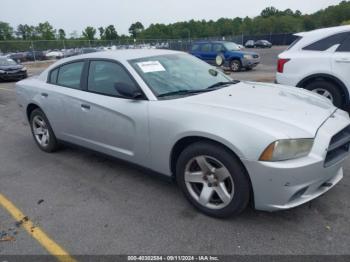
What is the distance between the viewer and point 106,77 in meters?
3.86

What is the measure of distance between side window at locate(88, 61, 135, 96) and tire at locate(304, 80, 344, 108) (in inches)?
159

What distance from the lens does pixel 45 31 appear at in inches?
3172

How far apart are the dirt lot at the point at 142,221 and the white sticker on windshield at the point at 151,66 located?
52.6 inches

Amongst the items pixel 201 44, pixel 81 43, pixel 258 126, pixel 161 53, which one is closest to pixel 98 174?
pixel 161 53

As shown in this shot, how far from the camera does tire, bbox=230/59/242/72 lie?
16.4m

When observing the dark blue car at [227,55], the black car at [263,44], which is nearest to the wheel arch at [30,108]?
the dark blue car at [227,55]

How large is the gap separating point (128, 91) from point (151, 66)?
522 mm

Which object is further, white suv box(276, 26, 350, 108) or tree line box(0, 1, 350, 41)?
tree line box(0, 1, 350, 41)

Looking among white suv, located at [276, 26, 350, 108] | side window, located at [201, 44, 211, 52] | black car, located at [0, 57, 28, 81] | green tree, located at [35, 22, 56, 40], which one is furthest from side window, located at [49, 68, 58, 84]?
green tree, located at [35, 22, 56, 40]

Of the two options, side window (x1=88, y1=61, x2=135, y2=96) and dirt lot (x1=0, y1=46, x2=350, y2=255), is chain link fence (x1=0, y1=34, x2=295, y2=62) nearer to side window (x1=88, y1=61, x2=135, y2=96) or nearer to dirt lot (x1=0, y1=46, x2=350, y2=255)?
side window (x1=88, y1=61, x2=135, y2=96)

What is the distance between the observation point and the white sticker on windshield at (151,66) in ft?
11.8

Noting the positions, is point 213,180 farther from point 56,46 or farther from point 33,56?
point 56,46

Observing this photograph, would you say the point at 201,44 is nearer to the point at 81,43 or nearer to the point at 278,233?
the point at 278,233

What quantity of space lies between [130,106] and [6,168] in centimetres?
242
